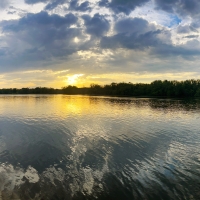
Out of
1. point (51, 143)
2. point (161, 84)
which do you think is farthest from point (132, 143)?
point (161, 84)

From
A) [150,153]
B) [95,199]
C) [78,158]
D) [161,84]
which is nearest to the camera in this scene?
[95,199]

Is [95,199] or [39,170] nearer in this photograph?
[95,199]

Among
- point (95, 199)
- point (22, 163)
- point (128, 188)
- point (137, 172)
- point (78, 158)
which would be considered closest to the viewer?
point (95, 199)

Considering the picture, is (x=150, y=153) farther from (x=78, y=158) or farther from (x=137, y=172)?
(x=78, y=158)

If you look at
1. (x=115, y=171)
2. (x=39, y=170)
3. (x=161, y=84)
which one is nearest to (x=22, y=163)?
(x=39, y=170)

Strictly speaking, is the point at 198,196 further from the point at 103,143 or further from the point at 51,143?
the point at 51,143

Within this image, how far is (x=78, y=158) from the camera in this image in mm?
17703

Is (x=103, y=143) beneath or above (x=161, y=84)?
beneath

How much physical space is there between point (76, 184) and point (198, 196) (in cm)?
768

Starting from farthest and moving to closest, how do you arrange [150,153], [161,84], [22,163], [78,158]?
1. [161,84]
2. [150,153]
3. [78,158]
4. [22,163]

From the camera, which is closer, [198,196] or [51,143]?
[198,196]

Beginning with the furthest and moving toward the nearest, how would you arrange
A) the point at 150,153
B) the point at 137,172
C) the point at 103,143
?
1. the point at 103,143
2. the point at 150,153
3. the point at 137,172

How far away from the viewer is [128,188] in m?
12.3

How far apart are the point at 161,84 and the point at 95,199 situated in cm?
15552
